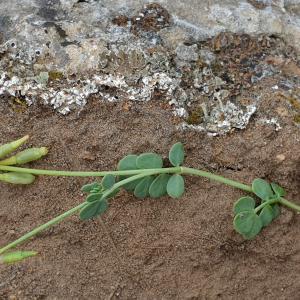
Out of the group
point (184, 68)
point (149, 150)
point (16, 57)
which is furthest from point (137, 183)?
point (16, 57)

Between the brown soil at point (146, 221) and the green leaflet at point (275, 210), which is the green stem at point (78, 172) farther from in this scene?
the green leaflet at point (275, 210)

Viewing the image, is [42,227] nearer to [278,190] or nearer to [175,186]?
[175,186]

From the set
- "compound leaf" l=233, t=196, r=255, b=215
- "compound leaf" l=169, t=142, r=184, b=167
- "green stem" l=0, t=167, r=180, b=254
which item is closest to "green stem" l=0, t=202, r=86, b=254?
"green stem" l=0, t=167, r=180, b=254

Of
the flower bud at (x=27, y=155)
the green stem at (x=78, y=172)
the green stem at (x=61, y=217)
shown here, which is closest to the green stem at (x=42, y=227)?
the green stem at (x=61, y=217)

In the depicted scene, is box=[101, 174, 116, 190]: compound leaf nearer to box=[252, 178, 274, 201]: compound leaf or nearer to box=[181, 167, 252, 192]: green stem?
box=[181, 167, 252, 192]: green stem

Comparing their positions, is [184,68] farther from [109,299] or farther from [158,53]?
[109,299]

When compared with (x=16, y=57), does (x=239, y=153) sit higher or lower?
lower
